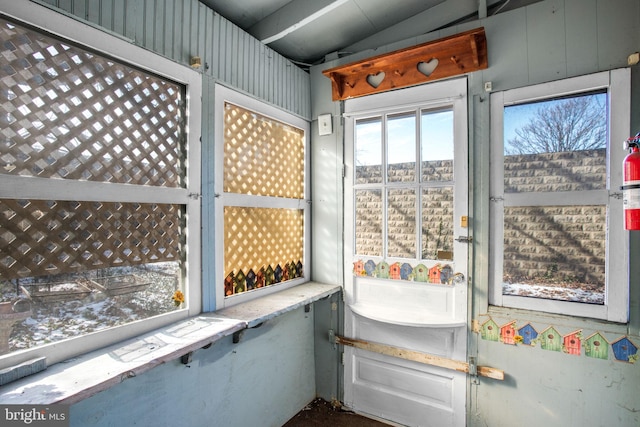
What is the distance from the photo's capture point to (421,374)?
82.9 inches

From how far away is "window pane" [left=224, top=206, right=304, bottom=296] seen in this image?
192cm

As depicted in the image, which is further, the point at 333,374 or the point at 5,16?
the point at 333,374

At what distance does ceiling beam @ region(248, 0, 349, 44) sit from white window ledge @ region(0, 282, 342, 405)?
5.74ft

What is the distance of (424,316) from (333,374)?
892mm

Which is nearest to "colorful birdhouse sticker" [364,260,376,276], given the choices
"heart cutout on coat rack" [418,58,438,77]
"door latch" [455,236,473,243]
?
"door latch" [455,236,473,243]

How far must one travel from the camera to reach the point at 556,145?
1781 millimetres

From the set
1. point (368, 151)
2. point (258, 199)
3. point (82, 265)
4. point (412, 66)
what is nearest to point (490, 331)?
point (368, 151)

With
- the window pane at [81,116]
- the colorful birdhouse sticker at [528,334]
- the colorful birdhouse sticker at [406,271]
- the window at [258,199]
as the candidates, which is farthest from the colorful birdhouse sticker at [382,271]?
the window pane at [81,116]

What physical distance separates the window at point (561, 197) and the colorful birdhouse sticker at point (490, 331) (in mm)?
129

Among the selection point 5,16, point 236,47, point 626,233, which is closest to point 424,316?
point 626,233

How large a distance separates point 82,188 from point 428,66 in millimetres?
2042

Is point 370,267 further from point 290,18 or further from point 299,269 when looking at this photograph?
point 290,18

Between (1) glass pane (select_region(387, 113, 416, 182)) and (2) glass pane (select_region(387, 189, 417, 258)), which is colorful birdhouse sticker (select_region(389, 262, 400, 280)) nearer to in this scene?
(2) glass pane (select_region(387, 189, 417, 258))

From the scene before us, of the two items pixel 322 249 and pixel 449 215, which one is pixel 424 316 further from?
pixel 322 249
